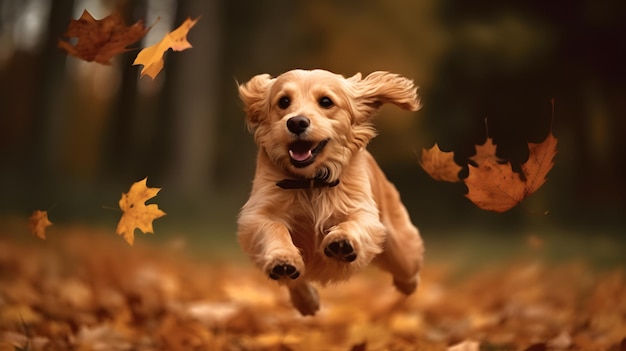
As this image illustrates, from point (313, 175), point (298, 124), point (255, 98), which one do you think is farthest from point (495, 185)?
point (255, 98)

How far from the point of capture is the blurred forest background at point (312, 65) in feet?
11.5

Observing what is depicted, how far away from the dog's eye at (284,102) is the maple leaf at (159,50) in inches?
15.4

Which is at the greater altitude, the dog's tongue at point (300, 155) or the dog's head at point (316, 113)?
the dog's head at point (316, 113)

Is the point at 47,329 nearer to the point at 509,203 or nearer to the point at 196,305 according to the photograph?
the point at 196,305

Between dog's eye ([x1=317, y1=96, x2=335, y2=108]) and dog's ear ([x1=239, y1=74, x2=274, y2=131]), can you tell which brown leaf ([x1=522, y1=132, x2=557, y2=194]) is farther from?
dog's ear ([x1=239, y1=74, x2=274, y2=131])

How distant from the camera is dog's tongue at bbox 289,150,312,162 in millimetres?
1734

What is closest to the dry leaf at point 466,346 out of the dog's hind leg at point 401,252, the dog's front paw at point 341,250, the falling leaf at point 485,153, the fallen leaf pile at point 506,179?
the dog's hind leg at point 401,252

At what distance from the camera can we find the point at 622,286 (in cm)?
341

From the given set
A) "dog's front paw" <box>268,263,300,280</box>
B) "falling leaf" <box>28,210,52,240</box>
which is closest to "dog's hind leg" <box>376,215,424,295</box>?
"dog's front paw" <box>268,263,300,280</box>

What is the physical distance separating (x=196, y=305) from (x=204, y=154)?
1.22m

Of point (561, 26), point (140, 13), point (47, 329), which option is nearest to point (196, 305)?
point (47, 329)

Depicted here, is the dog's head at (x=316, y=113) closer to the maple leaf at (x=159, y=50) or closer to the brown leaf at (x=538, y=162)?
the maple leaf at (x=159, y=50)

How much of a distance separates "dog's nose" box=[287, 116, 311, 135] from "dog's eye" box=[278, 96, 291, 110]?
0.36 feet

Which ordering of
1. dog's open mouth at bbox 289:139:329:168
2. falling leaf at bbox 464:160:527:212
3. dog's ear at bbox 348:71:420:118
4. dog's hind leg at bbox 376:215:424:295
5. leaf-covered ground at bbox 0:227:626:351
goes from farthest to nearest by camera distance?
leaf-covered ground at bbox 0:227:626:351
dog's hind leg at bbox 376:215:424:295
falling leaf at bbox 464:160:527:212
dog's ear at bbox 348:71:420:118
dog's open mouth at bbox 289:139:329:168
